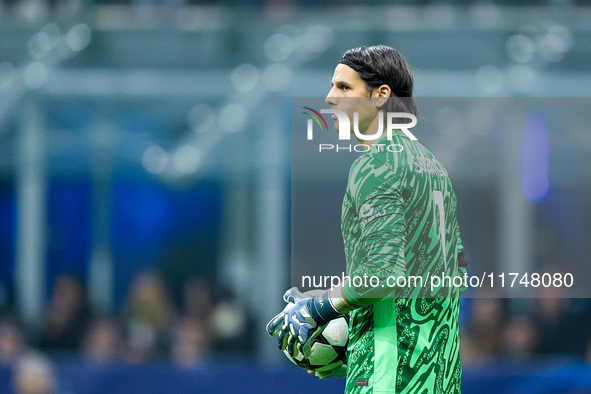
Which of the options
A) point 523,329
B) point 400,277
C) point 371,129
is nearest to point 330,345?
point 400,277

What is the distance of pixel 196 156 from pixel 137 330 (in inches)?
71.7

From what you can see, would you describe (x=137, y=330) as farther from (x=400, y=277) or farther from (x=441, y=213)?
(x=400, y=277)

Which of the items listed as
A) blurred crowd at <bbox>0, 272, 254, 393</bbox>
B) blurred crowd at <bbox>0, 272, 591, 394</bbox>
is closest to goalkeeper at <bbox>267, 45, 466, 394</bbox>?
blurred crowd at <bbox>0, 272, 591, 394</bbox>

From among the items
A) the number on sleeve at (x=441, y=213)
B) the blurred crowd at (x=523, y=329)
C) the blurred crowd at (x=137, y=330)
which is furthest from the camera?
the blurred crowd at (x=137, y=330)

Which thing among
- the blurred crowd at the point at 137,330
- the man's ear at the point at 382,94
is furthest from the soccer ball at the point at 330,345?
the blurred crowd at the point at 137,330

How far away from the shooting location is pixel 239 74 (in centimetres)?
766

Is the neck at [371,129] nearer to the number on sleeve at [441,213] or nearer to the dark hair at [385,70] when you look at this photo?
the dark hair at [385,70]

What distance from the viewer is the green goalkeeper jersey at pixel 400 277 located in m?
2.41

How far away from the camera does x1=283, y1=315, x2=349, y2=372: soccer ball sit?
9.07 feet

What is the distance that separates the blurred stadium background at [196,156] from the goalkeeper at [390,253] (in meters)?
4.14

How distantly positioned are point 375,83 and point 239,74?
509 centimetres

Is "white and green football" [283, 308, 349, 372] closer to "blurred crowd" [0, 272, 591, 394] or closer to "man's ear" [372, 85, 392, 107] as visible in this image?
"man's ear" [372, 85, 392, 107]

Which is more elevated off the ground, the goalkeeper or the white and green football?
the goalkeeper

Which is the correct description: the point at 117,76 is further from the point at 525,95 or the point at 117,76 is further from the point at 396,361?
the point at 396,361
